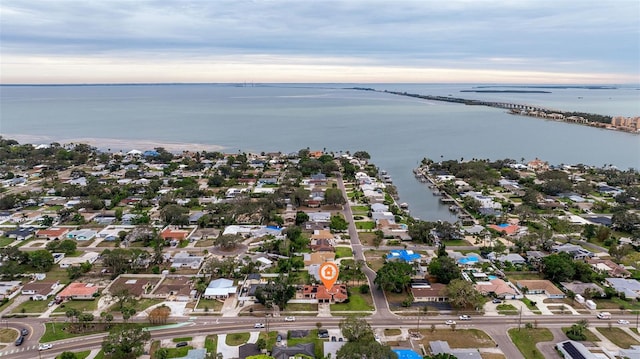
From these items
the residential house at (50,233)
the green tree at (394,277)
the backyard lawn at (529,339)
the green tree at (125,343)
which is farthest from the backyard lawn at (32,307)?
the backyard lawn at (529,339)

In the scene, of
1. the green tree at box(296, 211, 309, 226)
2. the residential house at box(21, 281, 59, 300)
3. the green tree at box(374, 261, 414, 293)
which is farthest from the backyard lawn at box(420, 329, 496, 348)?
the residential house at box(21, 281, 59, 300)

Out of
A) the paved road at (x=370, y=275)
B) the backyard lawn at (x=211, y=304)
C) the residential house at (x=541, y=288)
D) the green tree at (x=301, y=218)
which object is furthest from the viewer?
the green tree at (x=301, y=218)

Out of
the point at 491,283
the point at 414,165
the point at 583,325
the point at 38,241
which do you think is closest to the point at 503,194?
the point at 414,165

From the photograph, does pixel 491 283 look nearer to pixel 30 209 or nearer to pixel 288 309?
pixel 288 309

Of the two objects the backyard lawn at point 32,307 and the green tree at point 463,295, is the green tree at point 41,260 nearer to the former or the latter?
the backyard lawn at point 32,307

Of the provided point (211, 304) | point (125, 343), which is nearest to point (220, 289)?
point (211, 304)

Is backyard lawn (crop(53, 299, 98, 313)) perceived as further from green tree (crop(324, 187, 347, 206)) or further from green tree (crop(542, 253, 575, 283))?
green tree (crop(542, 253, 575, 283))
